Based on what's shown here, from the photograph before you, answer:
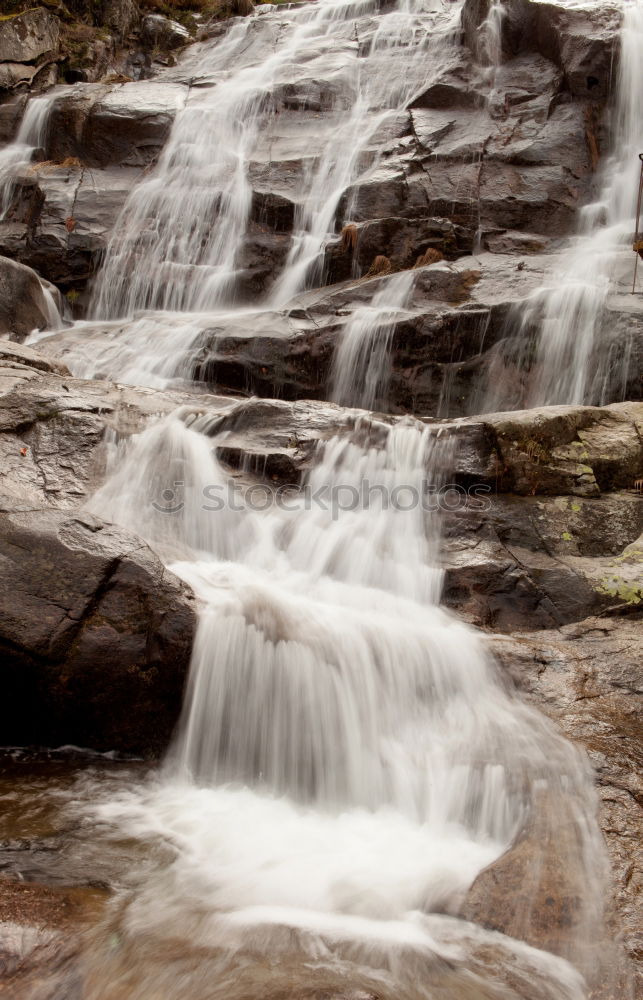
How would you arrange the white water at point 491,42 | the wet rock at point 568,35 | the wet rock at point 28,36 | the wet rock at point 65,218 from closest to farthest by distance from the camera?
the wet rock at point 65,218, the wet rock at point 568,35, the white water at point 491,42, the wet rock at point 28,36

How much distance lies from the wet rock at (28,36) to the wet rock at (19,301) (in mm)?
9397

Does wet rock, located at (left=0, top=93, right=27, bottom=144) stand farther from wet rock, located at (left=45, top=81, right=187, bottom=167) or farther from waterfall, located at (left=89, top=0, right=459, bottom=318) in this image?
waterfall, located at (left=89, top=0, right=459, bottom=318)

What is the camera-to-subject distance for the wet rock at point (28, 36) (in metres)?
16.0

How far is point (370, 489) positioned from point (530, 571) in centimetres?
161

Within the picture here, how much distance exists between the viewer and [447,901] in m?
2.76

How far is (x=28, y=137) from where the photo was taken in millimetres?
14562

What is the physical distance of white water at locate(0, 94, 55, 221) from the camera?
45.9 feet

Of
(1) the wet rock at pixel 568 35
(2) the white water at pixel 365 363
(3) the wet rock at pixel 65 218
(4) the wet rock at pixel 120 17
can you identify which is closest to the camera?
(2) the white water at pixel 365 363

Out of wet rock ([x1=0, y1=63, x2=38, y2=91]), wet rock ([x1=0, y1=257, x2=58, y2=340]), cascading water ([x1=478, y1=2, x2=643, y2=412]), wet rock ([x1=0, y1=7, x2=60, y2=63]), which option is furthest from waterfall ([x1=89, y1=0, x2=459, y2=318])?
cascading water ([x1=478, y1=2, x2=643, y2=412])

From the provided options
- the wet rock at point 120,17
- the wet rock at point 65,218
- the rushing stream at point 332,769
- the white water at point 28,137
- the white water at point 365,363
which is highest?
the wet rock at point 120,17

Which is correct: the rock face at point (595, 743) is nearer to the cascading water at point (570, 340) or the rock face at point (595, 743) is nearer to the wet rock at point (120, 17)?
the cascading water at point (570, 340)

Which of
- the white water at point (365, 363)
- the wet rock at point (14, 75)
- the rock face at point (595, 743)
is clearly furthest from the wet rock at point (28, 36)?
the rock face at point (595, 743)

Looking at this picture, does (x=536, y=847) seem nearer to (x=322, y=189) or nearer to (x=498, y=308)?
(x=498, y=308)

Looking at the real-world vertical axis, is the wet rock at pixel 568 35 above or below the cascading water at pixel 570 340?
above
